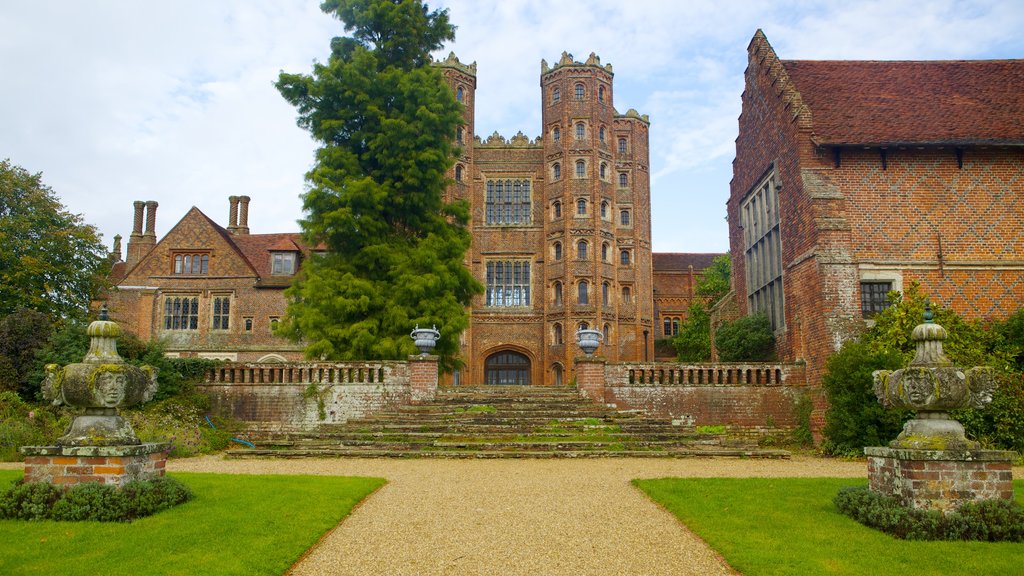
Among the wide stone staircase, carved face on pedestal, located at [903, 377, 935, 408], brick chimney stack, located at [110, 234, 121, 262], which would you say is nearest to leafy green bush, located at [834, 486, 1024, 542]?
carved face on pedestal, located at [903, 377, 935, 408]

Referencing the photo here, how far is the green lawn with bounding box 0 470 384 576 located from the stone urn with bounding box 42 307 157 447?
0.98m

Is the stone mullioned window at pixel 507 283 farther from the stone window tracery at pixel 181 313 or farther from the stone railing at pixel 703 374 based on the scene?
the stone railing at pixel 703 374

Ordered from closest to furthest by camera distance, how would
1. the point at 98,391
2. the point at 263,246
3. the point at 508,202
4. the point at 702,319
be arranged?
1. the point at 98,391
2. the point at 508,202
3. the point at 263,246
4. the point at 702,319

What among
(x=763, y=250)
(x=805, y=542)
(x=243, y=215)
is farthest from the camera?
(x=243, y=215)

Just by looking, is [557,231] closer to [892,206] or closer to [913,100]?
[913,100]

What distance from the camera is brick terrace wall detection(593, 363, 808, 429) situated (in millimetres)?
18312

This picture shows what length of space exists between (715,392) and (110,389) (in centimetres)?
1425

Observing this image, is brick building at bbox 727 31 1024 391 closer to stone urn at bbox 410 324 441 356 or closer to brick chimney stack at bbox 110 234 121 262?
stone urn at bbox 410 324 441 356

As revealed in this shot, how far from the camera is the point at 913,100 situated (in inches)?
779

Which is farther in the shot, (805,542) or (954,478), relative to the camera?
(954,478)

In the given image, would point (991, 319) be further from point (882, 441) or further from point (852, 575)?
point (852, 575)

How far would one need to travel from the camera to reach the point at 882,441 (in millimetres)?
15234

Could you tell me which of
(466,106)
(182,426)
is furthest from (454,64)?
(182,426)

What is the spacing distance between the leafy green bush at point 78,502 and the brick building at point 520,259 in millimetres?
26528
